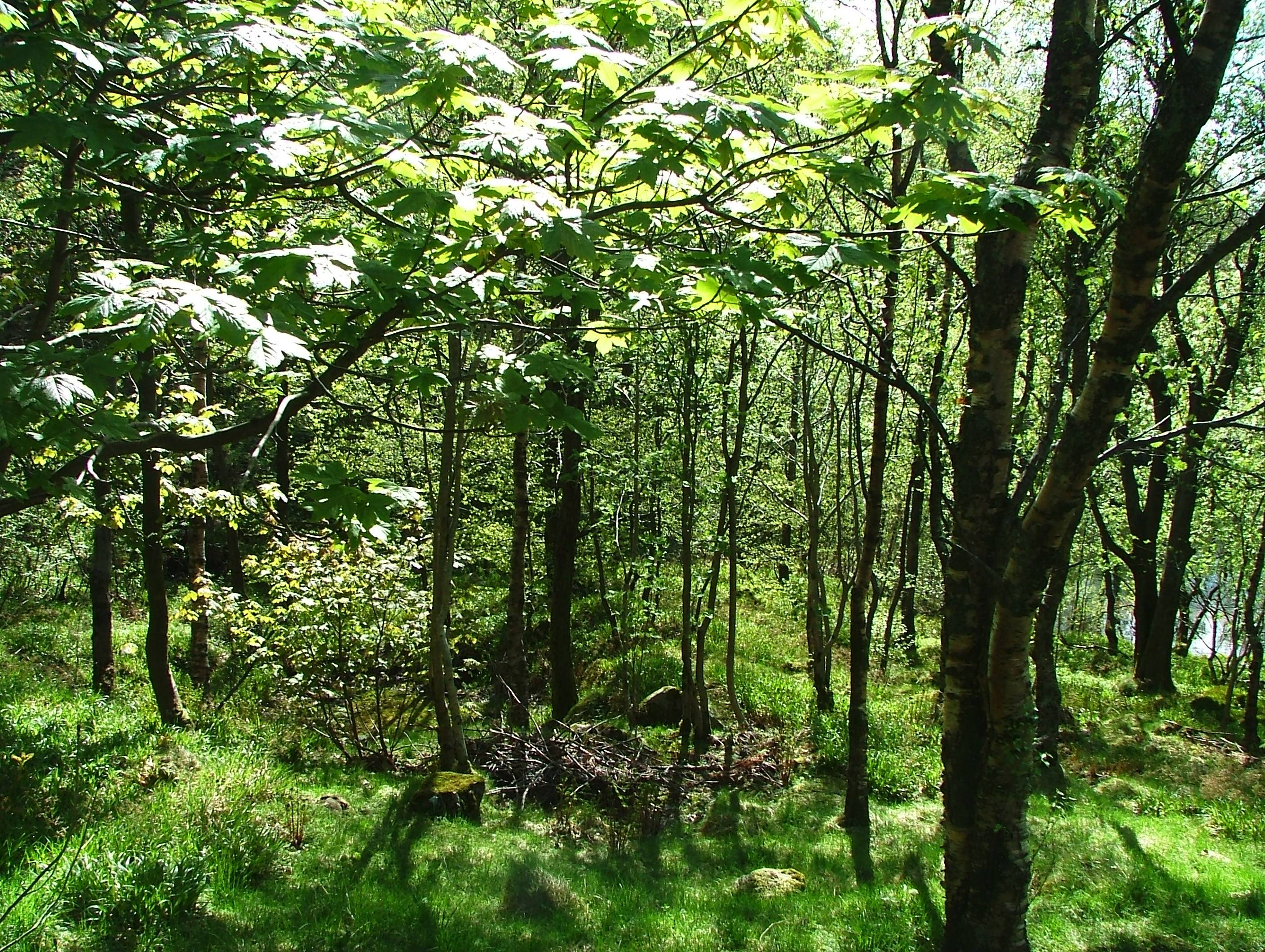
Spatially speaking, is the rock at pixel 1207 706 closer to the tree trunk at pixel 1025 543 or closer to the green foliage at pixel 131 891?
the tree trunk at pixel 1025 543

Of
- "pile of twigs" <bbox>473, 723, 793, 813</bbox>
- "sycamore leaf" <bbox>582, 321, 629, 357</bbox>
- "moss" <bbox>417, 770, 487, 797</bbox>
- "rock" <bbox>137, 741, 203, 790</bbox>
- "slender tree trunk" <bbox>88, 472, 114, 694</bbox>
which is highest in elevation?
"sycamore leaf" <bbox>582, 321, 629, 357</bbox>

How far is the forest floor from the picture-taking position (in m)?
5.09

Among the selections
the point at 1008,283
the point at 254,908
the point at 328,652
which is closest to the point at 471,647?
the point at 328,652

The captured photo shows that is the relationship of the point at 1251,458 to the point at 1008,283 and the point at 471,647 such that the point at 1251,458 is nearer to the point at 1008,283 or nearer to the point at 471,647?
the point at 1008,283

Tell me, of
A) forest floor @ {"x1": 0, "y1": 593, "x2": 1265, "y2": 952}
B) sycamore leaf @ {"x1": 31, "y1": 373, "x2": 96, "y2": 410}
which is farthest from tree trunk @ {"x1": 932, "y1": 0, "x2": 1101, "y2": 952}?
sycamore leaf @ {"x1": 31, "y1": 373, "x2": 96, "y2": 410}

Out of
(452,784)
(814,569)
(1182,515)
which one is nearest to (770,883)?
(452,784)

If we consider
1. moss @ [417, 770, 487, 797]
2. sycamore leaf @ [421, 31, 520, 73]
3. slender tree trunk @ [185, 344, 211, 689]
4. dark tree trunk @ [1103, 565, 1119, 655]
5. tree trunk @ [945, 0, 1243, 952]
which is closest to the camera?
sycamore leaf @ [421, 31, 520, 73]

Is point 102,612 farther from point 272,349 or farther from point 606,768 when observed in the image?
point 272,349

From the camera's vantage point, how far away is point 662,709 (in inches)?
480

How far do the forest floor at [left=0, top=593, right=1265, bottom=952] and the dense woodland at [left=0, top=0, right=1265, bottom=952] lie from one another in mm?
63

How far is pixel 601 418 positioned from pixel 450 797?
25.5 feet

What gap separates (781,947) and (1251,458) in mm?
10566

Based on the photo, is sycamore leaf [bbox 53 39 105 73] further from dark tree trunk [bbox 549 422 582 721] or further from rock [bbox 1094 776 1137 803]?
rock [bbox 1094 776 1137 803]

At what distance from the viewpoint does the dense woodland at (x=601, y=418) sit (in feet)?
9.20
